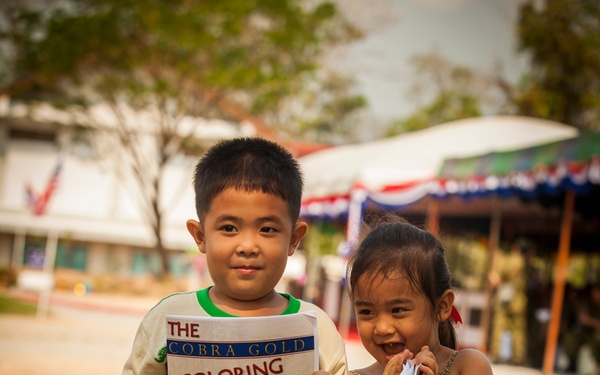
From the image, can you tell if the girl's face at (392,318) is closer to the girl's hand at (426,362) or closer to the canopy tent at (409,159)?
the girl's hand at (426,362)

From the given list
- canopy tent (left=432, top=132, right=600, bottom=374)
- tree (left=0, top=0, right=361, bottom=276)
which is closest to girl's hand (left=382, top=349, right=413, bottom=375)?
canopy tent (left=432, top=132, right=600, bottom=374)

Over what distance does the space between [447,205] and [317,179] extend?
Answer: 2.47 m

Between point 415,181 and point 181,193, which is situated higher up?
point 181,193

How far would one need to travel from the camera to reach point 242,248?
2357 millimetres

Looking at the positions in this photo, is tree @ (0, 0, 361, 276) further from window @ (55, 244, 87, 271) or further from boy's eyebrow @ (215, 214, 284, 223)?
boy's eyebrow @ (215, 214, 284, 223)

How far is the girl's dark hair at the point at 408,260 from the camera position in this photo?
2484 millimetres

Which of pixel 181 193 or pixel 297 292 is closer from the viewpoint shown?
pixel 297 292

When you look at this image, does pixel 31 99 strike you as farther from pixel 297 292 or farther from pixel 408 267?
pixel 408 267

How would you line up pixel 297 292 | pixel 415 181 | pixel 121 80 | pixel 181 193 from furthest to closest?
pixel 181 193
pixel 121 80
pixel 297 292
pixel 415 181

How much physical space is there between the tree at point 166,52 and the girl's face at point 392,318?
18.6 m

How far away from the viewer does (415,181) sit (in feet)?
39.4

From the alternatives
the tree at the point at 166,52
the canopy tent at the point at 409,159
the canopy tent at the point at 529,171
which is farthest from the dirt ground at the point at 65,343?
the tree at the point at 166,52

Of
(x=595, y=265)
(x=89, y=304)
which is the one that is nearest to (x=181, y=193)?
(x=89, y=304)

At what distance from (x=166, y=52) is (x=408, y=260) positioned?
1971 centimetres
